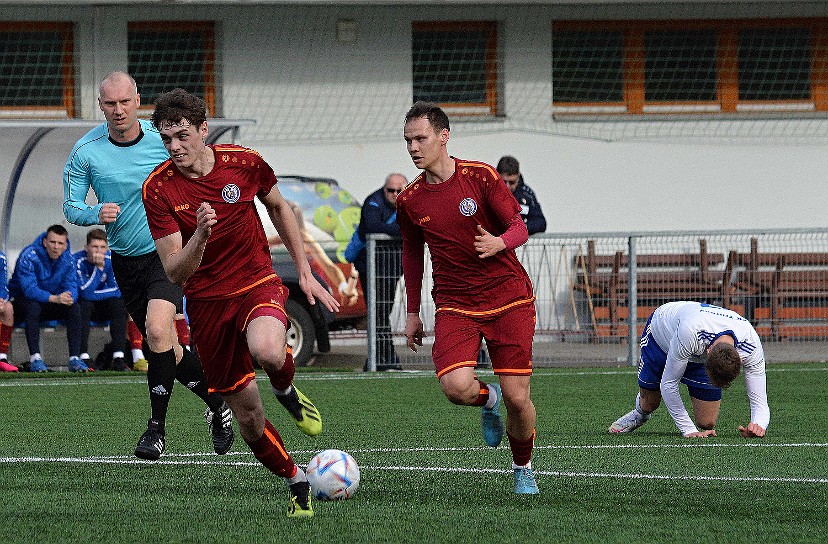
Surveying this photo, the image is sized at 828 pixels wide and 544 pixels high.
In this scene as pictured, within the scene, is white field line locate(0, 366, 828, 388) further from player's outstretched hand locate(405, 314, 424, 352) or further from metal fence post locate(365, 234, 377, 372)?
player's outstretched hand locate(405, 314, 424, 352)

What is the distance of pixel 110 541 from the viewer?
18.6 ft

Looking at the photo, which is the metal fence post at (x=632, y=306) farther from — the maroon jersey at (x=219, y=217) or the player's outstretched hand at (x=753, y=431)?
the maroon jersey at (x=219, y=217)

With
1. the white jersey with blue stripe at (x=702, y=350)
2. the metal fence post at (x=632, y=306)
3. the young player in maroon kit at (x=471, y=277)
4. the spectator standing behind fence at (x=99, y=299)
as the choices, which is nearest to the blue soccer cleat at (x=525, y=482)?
the young player in maroon kit at (x=471, y=277)

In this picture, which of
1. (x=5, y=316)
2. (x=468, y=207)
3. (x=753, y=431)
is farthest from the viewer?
(x=5, y=316)

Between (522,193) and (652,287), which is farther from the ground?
(522,193)

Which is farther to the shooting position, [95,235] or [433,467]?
[95,235]

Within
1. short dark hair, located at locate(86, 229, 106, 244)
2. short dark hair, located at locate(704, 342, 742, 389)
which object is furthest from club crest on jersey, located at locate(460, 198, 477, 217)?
short dark hair, located at locate(86, 229, 106, 244)

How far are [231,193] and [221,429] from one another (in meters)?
2.08

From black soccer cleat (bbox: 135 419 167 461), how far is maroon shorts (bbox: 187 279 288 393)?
63.8 inches

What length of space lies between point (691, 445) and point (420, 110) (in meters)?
2.93

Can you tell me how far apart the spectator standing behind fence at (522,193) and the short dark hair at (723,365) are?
16.7ft

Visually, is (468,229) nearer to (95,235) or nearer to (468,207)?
(468,207)

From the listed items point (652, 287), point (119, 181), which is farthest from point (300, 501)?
point (652, 287)

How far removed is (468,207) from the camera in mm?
7035
